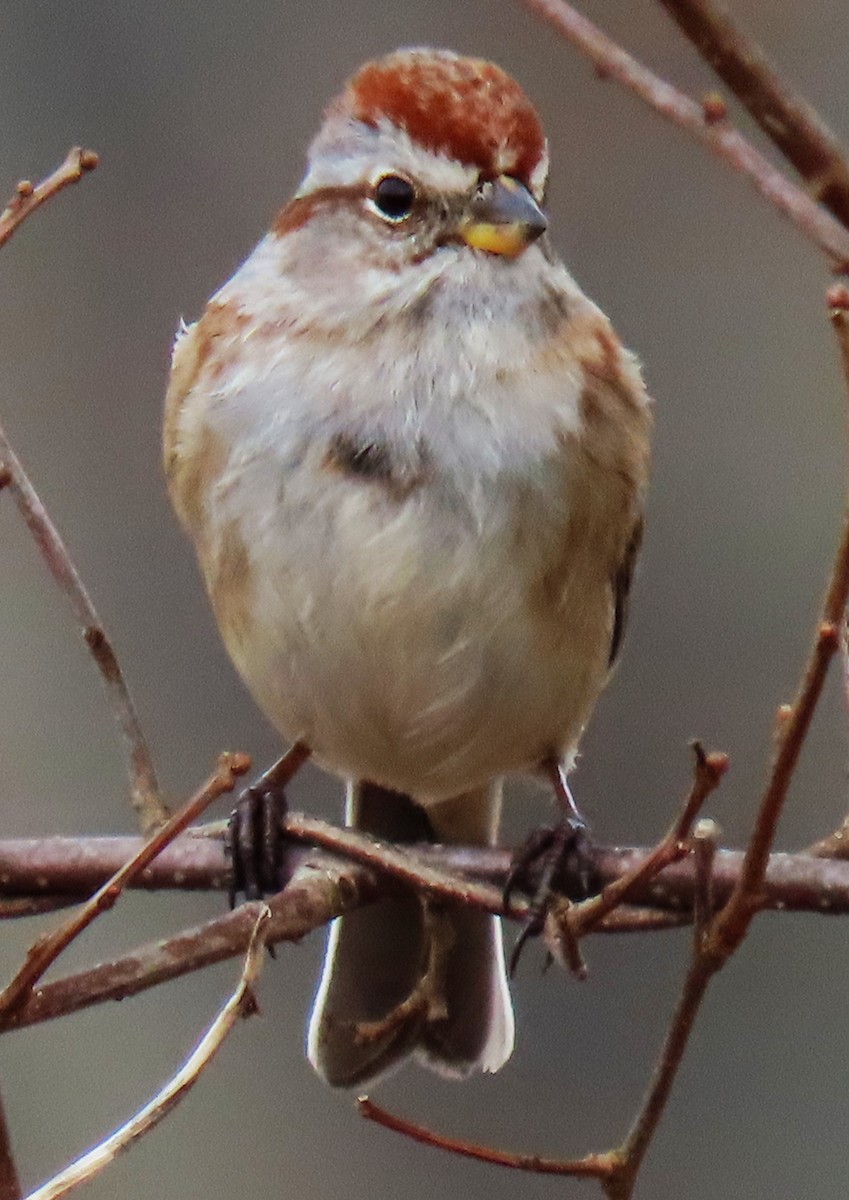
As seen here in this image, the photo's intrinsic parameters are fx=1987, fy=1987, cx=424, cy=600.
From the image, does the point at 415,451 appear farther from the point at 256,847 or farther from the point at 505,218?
the point at 256,847

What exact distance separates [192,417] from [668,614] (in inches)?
74.2

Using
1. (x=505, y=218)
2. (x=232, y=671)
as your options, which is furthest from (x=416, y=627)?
(x=232, y=671)

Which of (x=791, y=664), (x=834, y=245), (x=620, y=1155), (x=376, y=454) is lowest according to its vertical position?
(x=791, y=664)

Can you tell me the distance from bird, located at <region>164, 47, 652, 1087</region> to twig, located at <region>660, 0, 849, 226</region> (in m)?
1.02

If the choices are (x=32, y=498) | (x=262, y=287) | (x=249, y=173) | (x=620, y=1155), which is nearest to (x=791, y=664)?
(x=249, y=173)

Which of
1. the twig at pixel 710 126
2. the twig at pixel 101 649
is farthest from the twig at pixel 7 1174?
the twig at pixel 101 649

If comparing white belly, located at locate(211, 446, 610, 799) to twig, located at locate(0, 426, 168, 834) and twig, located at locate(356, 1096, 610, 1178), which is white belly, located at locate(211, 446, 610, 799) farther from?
twig, located at locate(356, 1096, 610, 1178)

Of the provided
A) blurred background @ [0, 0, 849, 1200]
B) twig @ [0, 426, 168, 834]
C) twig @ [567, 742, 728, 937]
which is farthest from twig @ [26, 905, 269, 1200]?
blurred background @ [0, 0, 849, 1200]

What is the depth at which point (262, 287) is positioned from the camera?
7.31 feet

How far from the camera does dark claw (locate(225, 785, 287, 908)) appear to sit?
2.06m

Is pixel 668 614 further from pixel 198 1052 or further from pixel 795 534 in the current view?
pixel 198 1052

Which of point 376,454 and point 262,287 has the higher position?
point 262,287

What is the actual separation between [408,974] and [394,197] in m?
0.95

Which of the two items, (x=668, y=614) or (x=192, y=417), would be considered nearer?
(x=192, y=417)
